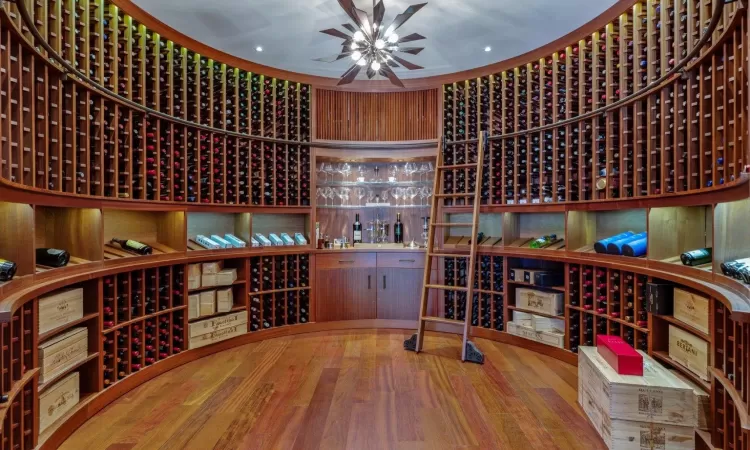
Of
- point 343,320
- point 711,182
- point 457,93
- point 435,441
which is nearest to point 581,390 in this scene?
point 435,441

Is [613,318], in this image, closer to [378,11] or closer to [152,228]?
[378,11]

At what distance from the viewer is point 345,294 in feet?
15.4

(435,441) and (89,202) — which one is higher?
(89,202)

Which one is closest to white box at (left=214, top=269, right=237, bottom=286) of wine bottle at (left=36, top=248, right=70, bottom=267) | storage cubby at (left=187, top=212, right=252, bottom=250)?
storage cubby at (left=187, top=212, right=252, bottom=250)

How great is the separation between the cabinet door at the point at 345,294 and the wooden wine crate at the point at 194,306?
1.24 meters

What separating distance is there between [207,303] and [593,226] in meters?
3.47

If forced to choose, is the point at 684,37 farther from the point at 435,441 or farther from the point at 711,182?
the point at 435,441

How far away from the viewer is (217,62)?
395 centimetres

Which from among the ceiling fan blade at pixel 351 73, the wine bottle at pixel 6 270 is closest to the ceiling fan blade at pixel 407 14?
the ceiling fan blade at pixel 351 73

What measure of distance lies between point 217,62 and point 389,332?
3134 millimetres

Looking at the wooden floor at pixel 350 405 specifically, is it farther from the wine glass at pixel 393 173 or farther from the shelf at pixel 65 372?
the wine glass at pixel 393 173

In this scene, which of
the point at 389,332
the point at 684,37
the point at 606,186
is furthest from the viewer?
the point at 389,332

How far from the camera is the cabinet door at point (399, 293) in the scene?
469cm

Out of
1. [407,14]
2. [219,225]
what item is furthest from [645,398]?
[219,225]
